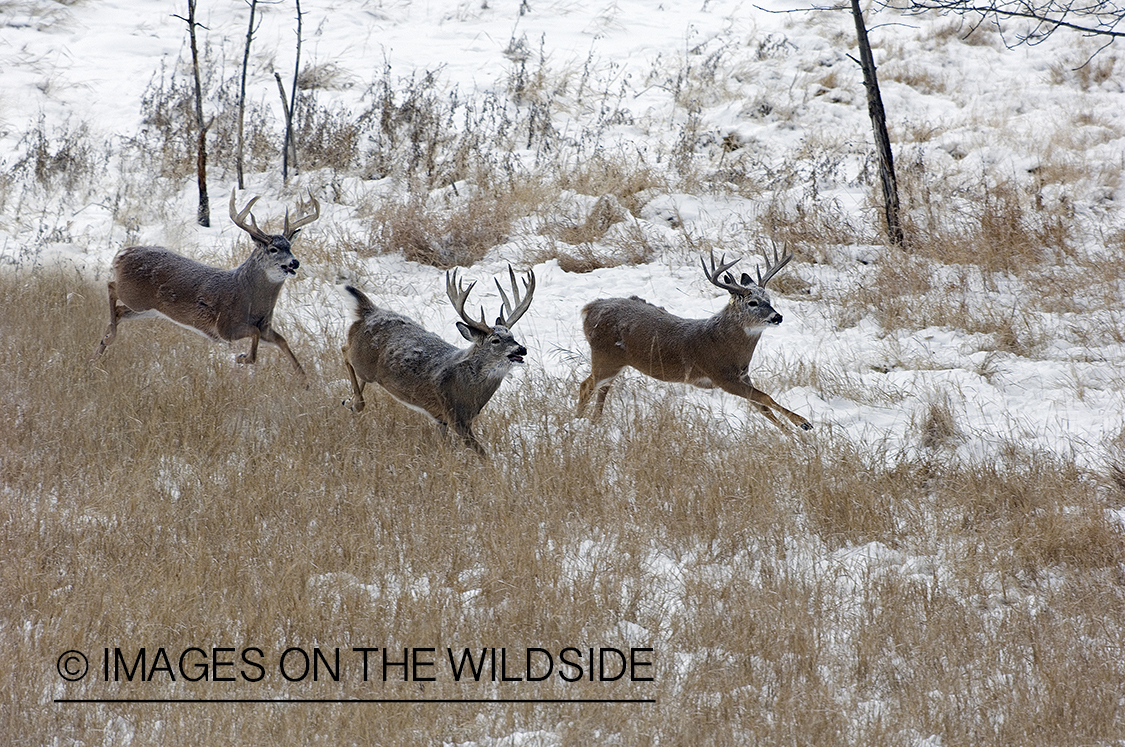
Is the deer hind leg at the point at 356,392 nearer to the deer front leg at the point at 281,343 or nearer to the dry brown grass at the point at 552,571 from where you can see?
the dry brown grass at the point at 552,571

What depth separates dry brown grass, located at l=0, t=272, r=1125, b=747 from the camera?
145 inches

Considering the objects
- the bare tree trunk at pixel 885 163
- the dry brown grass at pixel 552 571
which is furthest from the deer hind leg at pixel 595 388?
the bare tree trunk at pixel 885 163

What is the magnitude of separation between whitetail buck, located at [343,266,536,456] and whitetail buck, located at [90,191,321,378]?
0.97 m

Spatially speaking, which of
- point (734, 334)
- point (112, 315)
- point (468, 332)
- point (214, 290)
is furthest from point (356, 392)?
point (734, 334)

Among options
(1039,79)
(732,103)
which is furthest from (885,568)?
(1039,79)

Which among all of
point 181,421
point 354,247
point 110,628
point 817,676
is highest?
point 817,676

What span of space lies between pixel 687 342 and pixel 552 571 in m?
2.66

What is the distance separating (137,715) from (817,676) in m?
2.77

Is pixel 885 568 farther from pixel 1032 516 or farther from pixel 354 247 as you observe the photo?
pixel 354 247

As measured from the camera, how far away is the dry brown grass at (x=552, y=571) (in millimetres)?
3689

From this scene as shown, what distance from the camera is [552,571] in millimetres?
4535

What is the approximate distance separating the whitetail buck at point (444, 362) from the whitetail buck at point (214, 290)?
3.18ft

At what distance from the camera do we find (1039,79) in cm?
1412

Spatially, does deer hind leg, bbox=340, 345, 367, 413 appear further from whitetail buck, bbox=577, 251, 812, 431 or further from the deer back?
the deer back
